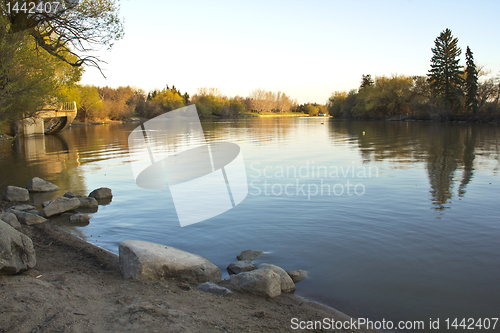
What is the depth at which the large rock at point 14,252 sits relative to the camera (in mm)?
5035

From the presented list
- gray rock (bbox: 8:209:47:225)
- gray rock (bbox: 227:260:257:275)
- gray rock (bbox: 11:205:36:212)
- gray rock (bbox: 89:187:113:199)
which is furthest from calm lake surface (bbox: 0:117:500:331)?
gray rock (bbox: 11:205:36:212)

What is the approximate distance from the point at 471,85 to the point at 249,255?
253 feet

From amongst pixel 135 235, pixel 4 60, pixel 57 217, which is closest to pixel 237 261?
pixel 135 235

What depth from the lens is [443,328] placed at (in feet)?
15.9

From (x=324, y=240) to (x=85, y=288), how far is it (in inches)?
198

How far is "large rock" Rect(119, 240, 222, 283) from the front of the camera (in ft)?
18.6

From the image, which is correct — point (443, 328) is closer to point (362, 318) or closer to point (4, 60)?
point (362, 318)

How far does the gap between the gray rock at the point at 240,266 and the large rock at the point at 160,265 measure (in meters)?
0.40

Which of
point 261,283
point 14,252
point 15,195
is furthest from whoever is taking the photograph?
point 15,195

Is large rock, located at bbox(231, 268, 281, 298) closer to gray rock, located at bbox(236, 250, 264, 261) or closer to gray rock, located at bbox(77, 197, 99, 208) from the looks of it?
gray rock, located at bbox(236, 250, 264, 261)

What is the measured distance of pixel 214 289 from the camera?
5355 millimetres

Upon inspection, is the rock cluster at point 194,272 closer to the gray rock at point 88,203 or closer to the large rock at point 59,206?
the large rock at point 59,206

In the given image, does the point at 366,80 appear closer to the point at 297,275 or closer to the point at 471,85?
the point at 471,85

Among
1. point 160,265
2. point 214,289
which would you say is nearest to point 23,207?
point 160,265
